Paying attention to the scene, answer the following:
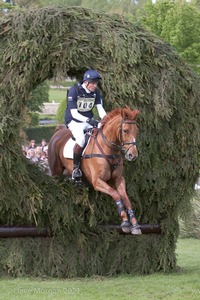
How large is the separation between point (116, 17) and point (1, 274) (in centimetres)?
431

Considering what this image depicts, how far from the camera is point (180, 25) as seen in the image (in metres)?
32.6

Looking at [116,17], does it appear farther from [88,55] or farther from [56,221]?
[56,221]

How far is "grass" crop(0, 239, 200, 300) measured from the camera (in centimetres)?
988

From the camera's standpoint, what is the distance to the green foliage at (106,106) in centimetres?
1084

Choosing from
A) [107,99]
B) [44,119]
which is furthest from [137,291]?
[44,119]

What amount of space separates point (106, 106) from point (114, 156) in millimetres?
1085

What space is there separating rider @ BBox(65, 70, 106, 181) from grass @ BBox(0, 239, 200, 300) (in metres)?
1.60

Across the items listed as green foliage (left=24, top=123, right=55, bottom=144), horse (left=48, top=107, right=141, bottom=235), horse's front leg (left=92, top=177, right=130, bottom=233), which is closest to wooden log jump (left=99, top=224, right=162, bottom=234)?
horse (left=48, top=107, right=141, bottom=235)

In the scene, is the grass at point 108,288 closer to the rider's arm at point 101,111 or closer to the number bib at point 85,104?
the rider's arm at point 101,111

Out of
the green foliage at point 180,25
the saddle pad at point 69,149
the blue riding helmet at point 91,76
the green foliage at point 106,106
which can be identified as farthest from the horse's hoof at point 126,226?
the green foliage at point 180,25

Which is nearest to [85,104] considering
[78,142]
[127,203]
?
[78,142]

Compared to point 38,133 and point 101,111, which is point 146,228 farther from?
point 38,133

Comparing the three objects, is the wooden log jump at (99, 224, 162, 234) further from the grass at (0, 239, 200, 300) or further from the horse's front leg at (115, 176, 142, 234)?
the horse's front leg at (115, 176, 142, 234)

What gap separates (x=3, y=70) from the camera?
10.9 meters
